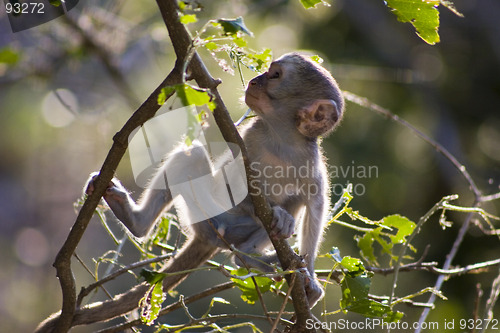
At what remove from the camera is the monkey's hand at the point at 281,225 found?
1.98 meters

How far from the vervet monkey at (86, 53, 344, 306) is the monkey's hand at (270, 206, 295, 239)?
26 cm

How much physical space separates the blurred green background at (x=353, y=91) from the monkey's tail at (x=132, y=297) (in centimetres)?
266

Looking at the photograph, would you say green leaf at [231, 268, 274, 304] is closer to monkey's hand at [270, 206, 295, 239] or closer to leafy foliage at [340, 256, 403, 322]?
monkey's hand at [270, 206, 295, 239]

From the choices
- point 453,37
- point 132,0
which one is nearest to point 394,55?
point 453,37

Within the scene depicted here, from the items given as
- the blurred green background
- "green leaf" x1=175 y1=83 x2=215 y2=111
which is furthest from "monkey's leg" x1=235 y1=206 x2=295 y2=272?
the blurred green background

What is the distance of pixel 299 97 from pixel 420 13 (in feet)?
3.45

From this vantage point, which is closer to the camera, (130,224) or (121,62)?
(130,224)

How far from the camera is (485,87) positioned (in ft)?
24.3

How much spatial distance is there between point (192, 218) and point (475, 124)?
5.66 meters

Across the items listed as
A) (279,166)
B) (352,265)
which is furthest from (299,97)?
(352,265)

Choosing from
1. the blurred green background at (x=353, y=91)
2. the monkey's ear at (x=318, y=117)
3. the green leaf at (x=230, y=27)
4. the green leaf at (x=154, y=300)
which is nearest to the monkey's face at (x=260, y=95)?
the monkey's ear at (x=318, y=117)

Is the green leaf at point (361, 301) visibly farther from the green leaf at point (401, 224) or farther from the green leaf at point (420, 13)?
the green leaf at point (420, 13)

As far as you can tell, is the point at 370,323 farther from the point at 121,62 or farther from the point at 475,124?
the point at 475,124

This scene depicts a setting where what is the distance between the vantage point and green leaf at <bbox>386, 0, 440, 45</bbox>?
1657 mm
